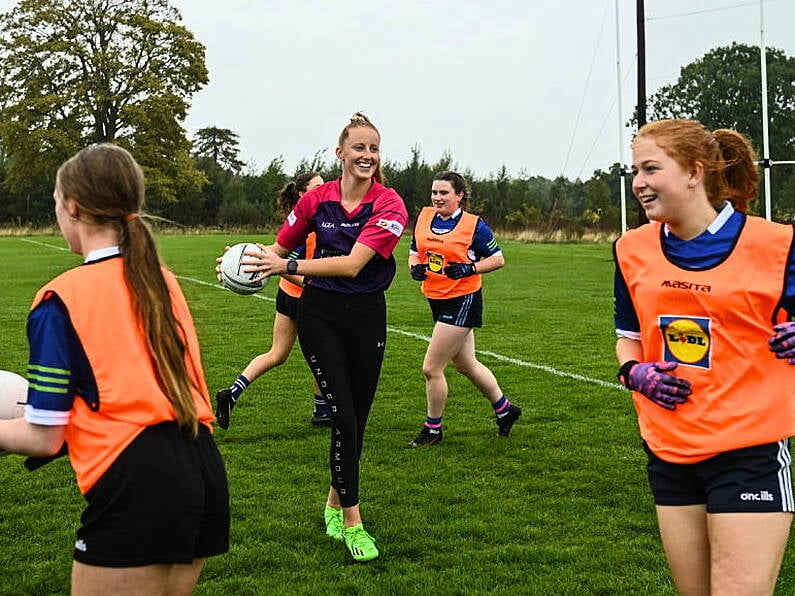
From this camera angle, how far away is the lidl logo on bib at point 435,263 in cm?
809

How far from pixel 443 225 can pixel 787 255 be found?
5108 millimetres

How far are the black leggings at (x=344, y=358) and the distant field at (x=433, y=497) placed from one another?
534 mm

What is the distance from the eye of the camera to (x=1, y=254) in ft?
122

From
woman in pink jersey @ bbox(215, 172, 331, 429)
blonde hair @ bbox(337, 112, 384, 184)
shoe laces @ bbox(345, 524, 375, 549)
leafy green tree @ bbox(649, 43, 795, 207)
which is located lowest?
shoe laces @ bbox(345, 524, 375, 549)

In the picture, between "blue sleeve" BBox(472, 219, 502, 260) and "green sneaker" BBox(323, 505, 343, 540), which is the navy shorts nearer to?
"green sneaker" BBox(323, 505, 343, 540)

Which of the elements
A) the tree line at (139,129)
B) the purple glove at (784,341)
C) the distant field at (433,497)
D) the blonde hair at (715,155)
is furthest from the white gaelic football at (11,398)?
the tree line at (139,129)

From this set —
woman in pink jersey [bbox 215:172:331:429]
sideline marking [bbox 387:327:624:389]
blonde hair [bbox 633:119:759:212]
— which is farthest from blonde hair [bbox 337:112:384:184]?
sideline marking [bbox 387:327:624:389]

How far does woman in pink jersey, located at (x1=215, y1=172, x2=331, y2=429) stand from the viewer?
8.59m

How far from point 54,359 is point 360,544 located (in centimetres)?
294

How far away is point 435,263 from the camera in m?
8.12

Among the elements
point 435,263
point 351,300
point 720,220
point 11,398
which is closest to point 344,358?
point 351,300

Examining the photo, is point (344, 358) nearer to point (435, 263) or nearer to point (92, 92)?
point (435, 263)

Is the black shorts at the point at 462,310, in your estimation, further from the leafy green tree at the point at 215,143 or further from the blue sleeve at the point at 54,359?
the leafy green tree at the point at 215,143

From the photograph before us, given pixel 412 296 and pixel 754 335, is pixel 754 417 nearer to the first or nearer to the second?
pixel 754 335
